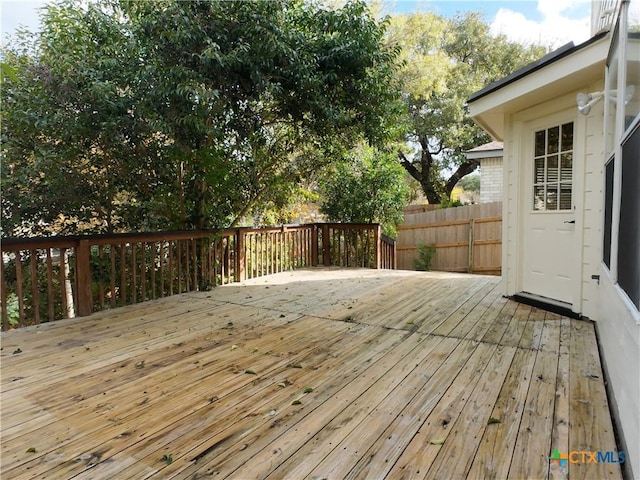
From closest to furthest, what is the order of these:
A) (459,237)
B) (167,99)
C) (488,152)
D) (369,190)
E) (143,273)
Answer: (167,99)
(143,273)
(369,190)
(459,237)
(488,152)

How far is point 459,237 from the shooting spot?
28.8 ft

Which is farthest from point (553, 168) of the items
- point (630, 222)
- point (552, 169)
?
point (630, 222)

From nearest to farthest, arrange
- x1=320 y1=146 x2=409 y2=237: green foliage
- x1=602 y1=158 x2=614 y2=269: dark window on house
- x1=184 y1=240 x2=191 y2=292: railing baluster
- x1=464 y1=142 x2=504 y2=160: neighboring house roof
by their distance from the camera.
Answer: x1=602 y1=158 x2=614 y2=269: dark window on house
x1=184 y1=240 x2=191 y2=292: railing baluster
x1=320 y1=146 x2=409 y2=237: green foliage
x1=464 y1=142 x2=504 y2=160: neighboring house roof

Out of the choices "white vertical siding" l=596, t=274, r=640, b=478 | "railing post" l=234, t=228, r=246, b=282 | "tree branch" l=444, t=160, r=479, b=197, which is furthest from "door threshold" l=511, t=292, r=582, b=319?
"tree branch" l=444, t=160, r=479, b=197

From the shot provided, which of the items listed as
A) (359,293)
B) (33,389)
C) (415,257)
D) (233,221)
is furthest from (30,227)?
(415,257)

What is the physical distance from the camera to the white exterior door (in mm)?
3614

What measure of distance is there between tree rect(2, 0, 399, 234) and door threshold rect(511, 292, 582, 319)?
2.72m

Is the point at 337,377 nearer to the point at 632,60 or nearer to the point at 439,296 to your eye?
the point at 632,60

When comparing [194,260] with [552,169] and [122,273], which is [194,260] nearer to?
[122,273]

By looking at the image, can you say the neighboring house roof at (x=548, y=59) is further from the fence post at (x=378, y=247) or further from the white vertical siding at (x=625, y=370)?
the fence post at (x=378, y=247)

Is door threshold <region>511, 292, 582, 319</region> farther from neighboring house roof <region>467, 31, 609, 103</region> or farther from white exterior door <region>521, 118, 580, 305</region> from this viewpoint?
neighboring house roof <region>467, 31, 609, 103</region>

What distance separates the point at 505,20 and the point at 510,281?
1373 cm

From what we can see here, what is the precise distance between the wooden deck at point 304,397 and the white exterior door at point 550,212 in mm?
487

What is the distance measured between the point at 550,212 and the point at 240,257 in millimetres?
4111
